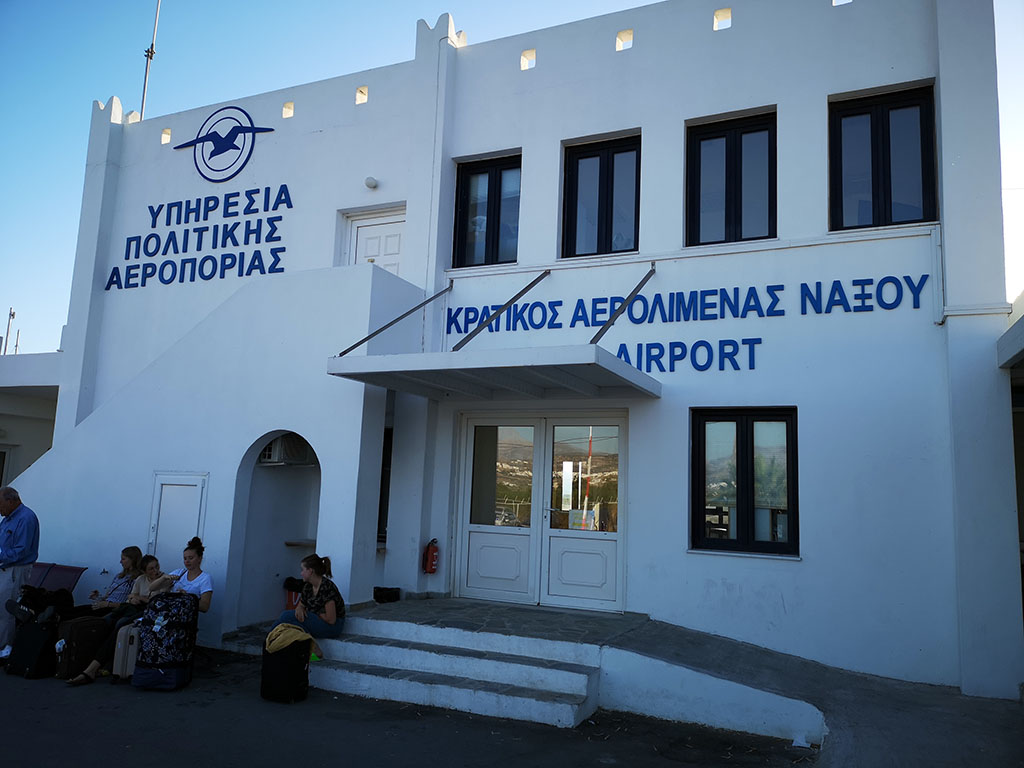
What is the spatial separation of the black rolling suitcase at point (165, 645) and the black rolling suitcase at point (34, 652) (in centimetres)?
96

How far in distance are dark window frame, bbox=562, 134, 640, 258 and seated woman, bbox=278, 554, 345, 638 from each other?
4.85 meters

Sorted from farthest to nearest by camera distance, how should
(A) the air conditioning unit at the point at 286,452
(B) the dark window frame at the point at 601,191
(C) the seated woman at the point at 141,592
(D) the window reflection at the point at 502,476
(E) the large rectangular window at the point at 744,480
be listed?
(D) the window reflection at the point at 502,476 → (B) the dark window frame at the point at 601,191 → (A) the air conditioning unit at the point at 286,452 → (E) the large rectangular window at the point at 744,480 → (C) the seated woman at the point at 141,592

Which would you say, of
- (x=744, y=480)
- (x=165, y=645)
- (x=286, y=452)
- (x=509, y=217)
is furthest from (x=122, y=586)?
(x=744, y=480)

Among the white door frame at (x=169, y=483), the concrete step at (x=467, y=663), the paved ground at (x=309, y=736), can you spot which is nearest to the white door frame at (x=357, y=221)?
the white door frame at (x=169, y=483)

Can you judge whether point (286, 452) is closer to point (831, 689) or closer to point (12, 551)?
point (12, 551)

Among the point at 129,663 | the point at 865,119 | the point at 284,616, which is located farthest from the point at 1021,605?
the point at 129,663

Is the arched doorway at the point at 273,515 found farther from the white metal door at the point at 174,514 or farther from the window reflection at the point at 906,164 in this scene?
A: the window reflection at the point at 906,164

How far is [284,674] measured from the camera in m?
7.38

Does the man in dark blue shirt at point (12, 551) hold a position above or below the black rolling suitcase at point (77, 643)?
above

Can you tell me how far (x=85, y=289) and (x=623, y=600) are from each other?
9582 millimetres

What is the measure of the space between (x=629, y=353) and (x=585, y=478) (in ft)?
5.32

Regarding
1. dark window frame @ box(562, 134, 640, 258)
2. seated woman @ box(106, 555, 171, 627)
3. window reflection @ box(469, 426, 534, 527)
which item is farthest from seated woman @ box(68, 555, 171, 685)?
dark window frame @ box(562, 134, 640, 258)

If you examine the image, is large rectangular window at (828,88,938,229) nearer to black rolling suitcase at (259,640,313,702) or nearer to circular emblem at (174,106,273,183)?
black rolling suitcase at (259,640,313,702)

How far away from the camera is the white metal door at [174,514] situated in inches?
387
